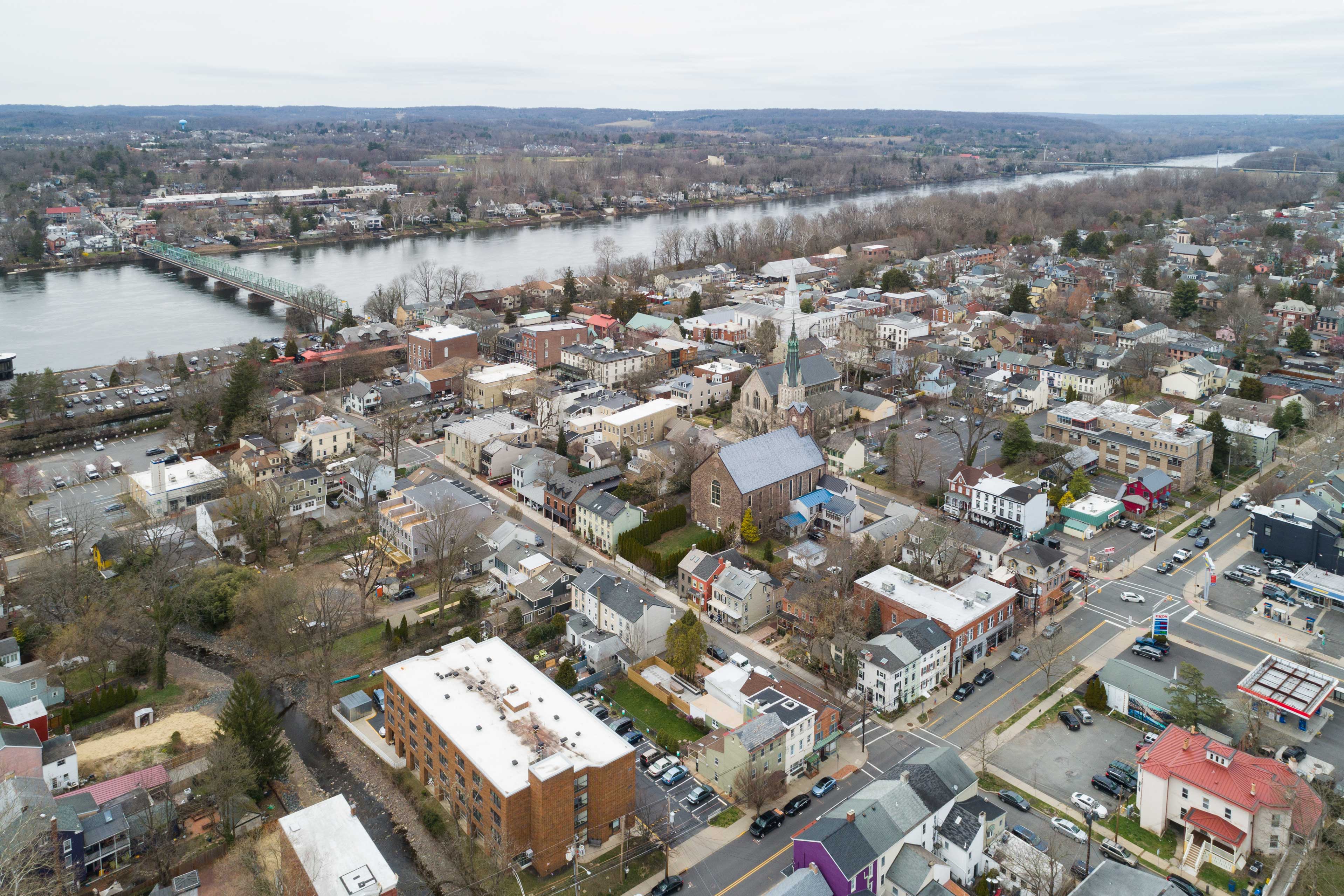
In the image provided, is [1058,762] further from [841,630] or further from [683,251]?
[683,251]

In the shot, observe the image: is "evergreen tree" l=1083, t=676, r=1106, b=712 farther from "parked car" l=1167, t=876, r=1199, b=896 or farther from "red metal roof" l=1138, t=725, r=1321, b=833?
"parked car" l=1167, t=876, r=1199, b=896

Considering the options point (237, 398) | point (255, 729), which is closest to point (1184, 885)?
point (255, 729)

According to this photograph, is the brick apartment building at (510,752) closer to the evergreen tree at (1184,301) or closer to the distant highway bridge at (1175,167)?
the evergreen tree at (1184,301)

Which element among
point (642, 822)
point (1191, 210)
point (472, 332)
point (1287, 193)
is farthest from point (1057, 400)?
point (1287, 193)

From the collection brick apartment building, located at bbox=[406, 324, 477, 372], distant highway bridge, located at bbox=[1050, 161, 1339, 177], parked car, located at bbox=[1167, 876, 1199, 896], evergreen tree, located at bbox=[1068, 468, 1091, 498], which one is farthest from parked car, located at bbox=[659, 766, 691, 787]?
distant highway bridge, located at bbox=[1050, 161, 1339, 177]

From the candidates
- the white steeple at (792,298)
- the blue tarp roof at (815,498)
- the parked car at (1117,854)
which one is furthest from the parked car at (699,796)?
the white steeple at (792,298)
